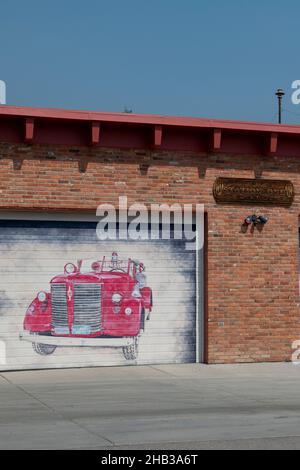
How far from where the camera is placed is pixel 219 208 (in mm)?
19141

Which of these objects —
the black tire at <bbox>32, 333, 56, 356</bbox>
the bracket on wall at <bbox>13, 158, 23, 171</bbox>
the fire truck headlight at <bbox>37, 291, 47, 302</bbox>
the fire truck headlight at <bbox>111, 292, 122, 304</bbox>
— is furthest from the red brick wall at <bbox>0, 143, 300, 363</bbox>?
the black tire at <bbox>32, 333, 56, 356</bbox>

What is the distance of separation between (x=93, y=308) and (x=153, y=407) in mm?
5587

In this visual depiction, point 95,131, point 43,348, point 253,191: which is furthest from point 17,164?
point 253,191

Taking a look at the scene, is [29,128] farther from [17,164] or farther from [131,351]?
[131,351]

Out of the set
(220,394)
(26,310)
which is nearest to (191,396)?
(220,394)

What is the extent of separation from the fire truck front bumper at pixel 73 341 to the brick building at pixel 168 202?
4.8 inches

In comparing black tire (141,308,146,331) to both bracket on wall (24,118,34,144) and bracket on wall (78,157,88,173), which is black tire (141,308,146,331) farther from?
bracket on wall (24,118,34,144)

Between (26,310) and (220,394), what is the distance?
512 centimetres

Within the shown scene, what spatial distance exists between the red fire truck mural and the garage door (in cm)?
2

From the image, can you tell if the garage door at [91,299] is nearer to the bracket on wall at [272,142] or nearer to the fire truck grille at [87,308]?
the fire truck grille at [87,308]
